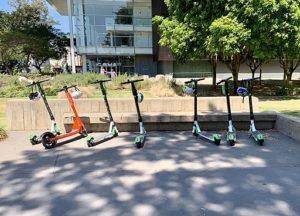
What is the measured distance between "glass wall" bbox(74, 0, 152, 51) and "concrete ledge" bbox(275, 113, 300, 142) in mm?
28373

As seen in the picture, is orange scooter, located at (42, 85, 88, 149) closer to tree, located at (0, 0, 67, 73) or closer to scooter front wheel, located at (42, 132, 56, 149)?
scooter front wheel, located at (42, 132, 56, 149)

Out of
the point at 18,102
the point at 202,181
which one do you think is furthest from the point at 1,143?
the point at 202,181

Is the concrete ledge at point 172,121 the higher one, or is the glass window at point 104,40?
the glass window at point 104,40

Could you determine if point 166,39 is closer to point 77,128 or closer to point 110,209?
point 77,128

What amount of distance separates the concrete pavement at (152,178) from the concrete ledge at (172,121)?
0.80 metres

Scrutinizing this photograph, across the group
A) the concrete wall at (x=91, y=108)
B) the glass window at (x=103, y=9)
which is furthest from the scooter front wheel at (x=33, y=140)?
the glass window at (x=103, y=9)

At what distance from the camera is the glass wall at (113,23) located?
3337cm

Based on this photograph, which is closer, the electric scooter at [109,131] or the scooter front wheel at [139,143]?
the scooter front wheel at [139,143]

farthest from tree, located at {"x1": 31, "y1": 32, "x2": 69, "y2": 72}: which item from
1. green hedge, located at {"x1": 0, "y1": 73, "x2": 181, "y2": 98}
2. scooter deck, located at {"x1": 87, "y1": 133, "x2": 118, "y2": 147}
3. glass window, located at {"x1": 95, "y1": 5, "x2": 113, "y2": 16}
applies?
scooter deck, located at {"x1": 87, "y1": 133, "x2": 118, "y2": 147}

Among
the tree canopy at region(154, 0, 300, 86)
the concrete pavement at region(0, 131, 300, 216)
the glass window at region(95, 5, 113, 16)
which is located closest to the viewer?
the concrete pavement at region(0, 131, 300, 216)

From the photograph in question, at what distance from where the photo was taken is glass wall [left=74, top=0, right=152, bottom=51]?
33.4 meters

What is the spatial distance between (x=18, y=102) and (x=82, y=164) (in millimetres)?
3159

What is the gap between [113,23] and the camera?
34000mm

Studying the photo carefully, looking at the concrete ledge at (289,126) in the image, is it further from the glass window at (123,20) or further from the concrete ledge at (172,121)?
the glass window at (123,20)
